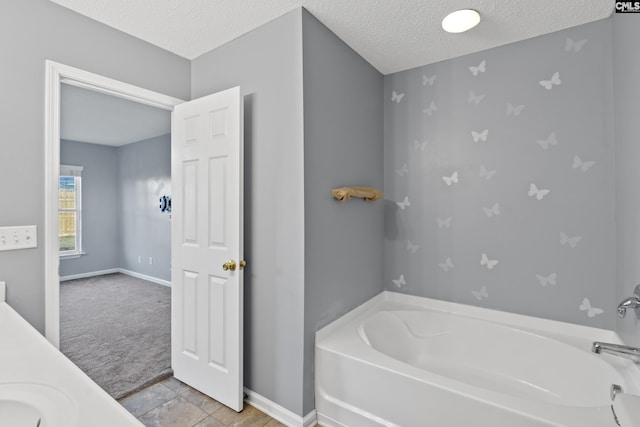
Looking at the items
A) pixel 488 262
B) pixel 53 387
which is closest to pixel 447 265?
pixel 488 262

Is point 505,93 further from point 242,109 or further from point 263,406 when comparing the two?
point 263,406

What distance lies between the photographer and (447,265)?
2.46 meters

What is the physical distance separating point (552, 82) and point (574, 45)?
0.23 meters

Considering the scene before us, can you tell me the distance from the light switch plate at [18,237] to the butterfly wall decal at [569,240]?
A: 307 cm

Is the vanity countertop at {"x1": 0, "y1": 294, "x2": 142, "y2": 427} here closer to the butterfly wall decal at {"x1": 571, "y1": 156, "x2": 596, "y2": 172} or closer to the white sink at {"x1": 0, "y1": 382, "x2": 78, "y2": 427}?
the white sink at {"x1": 0, "y1": 382, "x2": 78, "y2": 427}

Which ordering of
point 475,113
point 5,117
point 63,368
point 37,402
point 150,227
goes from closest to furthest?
point 37,402 < point 63,368 < point 5,117 < point 475,113 < point 150,227

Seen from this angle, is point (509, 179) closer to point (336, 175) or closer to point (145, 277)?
point (336, 175)

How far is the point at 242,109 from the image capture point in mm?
1978

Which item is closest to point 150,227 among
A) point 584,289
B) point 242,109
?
point 242,109

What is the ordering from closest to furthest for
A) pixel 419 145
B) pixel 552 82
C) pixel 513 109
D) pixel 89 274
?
1. pixel 552 82
2. pixel 513 109
3. pixel 419 145
4. pixel 89 274

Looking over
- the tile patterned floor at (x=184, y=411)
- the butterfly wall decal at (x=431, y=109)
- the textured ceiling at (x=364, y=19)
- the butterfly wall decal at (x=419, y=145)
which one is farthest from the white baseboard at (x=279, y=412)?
the textured ceiling at (x=364, y=19)

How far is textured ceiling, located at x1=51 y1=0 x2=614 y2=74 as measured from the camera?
1775 mm

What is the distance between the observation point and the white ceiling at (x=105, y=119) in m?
3.69

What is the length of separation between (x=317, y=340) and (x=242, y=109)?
1.49 meters
